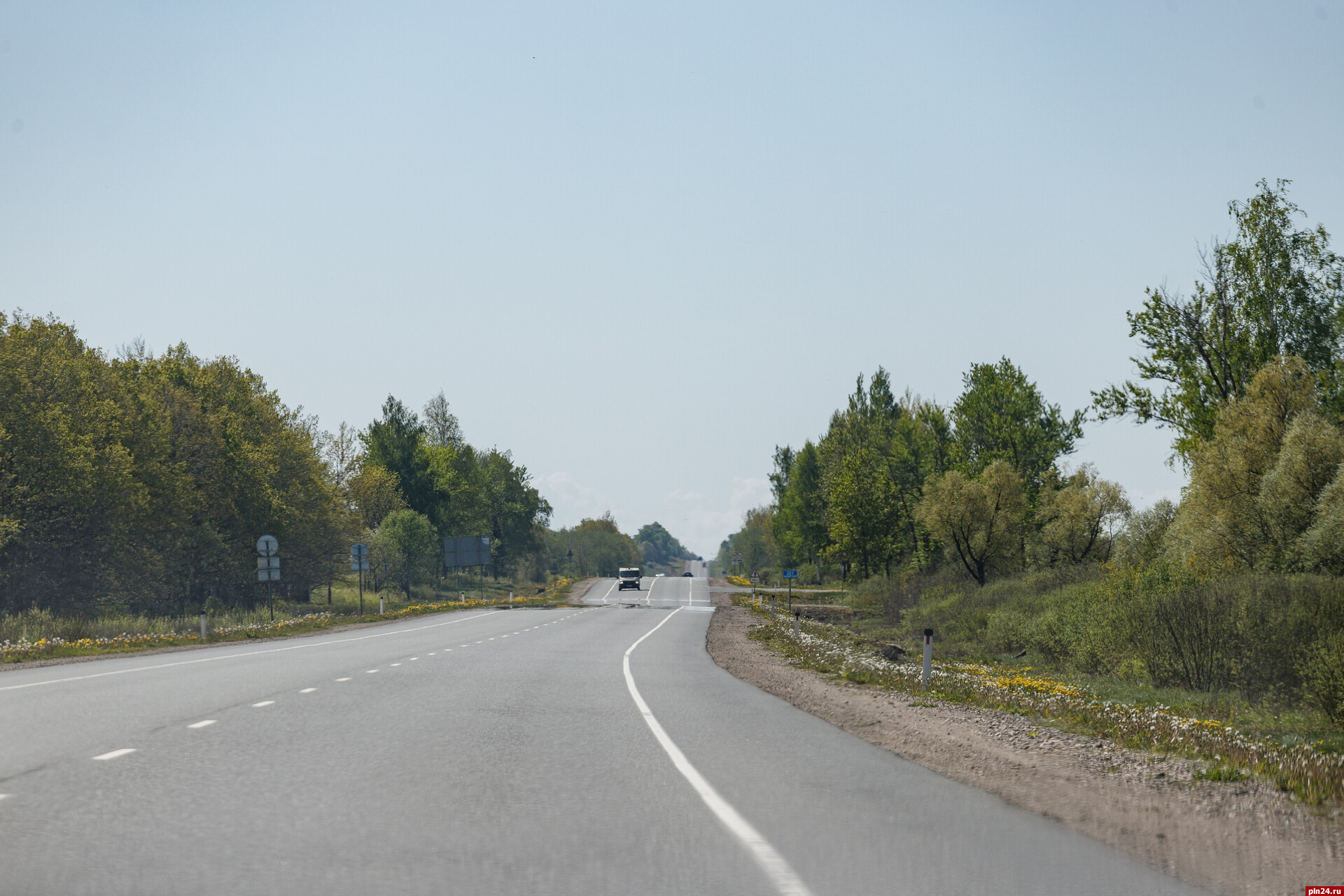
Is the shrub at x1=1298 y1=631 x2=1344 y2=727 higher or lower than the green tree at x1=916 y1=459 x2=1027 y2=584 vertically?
lower

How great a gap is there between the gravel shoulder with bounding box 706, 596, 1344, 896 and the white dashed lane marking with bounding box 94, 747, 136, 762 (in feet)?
22.9

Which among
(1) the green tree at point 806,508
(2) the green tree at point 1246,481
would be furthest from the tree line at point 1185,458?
(1) the green tree at point 806,508

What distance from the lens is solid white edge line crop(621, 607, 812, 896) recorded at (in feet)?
16.9

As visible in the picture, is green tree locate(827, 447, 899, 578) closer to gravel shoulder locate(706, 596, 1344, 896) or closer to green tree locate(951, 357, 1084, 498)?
green tree locate(951, 357, 1084, 498)

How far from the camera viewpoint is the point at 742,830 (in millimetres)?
6363

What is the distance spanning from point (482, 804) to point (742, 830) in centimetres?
182

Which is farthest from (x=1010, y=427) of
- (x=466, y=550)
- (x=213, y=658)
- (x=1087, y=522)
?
(x=213, y=658)

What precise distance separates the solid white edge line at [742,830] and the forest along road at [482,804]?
0.09ft

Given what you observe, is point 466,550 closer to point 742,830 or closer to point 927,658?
point 927,658

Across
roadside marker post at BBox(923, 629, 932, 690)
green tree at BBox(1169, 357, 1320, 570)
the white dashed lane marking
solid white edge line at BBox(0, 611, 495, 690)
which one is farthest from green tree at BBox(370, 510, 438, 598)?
the white dashed lane marking

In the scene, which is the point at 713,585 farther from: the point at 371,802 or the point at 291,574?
the point at 371,802

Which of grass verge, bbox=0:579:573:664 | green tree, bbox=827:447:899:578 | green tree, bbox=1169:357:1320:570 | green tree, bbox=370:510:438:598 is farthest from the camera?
green tree, bbox=370:510:438:598

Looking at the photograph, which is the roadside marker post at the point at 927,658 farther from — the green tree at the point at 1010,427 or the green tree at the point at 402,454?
the green tree at the point at 402,454

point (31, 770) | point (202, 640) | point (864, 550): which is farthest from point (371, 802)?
point (864, 550)
